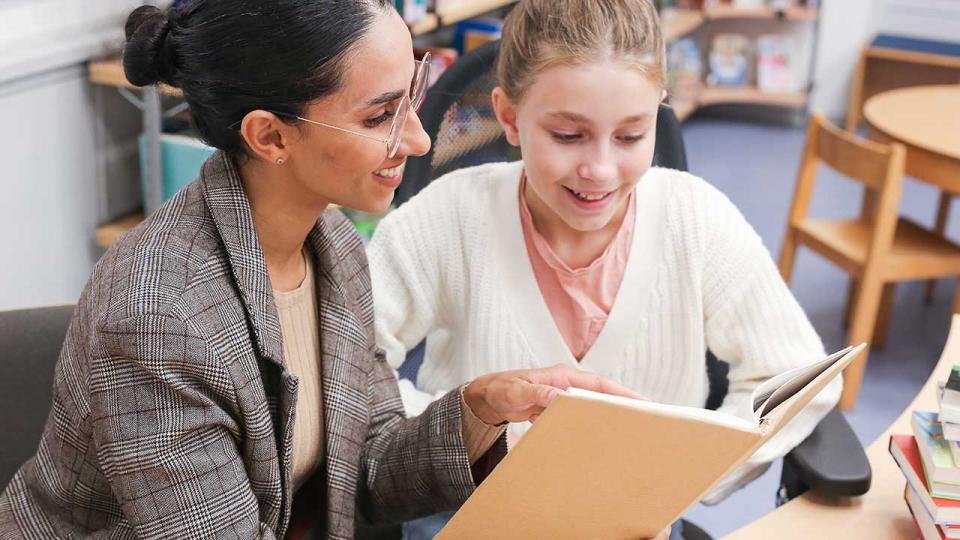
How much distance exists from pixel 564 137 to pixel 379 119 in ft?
0.94

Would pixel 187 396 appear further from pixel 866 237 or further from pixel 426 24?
pixel 866 237

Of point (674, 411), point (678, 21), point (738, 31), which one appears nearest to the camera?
point (674, 411)

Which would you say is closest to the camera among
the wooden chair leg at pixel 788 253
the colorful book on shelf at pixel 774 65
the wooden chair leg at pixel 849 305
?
the wooden chair leg at pixel 788 253

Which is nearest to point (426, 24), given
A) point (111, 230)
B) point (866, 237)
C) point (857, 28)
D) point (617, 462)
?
point (111, 230)

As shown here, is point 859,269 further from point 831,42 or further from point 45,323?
point 831,42

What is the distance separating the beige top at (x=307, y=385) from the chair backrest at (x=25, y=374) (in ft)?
0.99

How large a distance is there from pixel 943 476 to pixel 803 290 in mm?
2684

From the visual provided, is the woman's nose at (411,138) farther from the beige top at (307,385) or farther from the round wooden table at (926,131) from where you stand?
the round wooden table at (926,131)

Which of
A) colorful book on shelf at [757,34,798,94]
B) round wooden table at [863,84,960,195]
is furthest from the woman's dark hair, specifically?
colorful book on shelf at [757,34,798,94]

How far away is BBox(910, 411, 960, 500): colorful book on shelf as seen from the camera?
1145 millimetres

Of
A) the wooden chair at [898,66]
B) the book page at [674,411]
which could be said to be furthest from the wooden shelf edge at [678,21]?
the book page at [674,411]

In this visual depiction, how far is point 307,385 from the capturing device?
4.22 ft

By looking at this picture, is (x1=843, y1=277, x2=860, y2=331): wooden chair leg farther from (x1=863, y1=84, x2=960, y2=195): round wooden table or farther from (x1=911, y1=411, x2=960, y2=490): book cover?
(x1=911, y1=411, x2=960, y2=490): book cover

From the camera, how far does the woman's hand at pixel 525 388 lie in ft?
3.99
